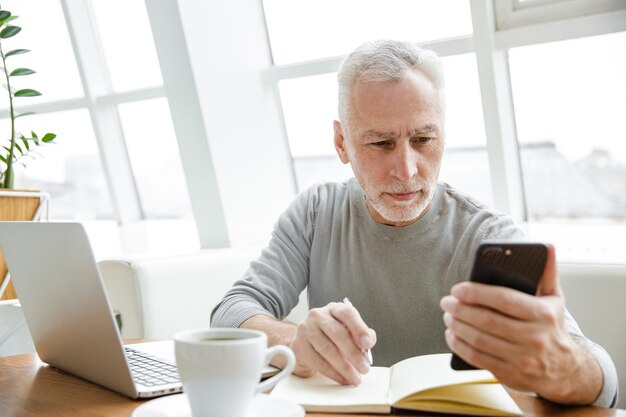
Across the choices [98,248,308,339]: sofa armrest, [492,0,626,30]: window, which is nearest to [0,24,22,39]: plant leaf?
[98,248,308,339]: sofa armrest

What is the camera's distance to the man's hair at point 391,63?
1582 millimetres

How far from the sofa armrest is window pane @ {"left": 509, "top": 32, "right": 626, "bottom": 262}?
3.42ft

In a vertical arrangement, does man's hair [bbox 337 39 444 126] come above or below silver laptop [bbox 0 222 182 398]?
above

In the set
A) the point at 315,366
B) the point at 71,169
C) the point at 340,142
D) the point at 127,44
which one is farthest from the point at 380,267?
the point at 71,169

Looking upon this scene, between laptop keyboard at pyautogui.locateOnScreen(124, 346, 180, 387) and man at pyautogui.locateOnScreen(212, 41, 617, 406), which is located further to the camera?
man at pyautogui.locateOnScreen(212, 41, 617, 406)

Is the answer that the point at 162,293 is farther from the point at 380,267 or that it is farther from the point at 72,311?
the point at 72,311

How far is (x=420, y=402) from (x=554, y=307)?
23 cm

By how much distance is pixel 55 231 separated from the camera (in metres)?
1.06

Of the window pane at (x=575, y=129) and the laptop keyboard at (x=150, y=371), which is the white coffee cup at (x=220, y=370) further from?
the window pane at (x=575, y=129)

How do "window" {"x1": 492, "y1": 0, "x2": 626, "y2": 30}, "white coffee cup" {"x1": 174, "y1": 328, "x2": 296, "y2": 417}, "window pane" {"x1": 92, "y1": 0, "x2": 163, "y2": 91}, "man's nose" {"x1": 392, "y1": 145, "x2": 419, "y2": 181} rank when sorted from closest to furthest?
1. "white coffee cup" {"x1": 174, "y1": 328, "x2": 296, "y2": 417}
2. "man's nose" {"x1": 392, "y1": 145, "x2": 419, "y2": 181}
3. "window" {"x1": 492, "y1": 0, "x2": 626, "y2": 30}
4. "window pane" {"x1": 92, "y1": 0, "x2": 163, "y2": 91}

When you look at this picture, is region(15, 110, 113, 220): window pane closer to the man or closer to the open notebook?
the man

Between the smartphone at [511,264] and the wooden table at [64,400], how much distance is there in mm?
203

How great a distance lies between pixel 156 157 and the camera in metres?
3.89

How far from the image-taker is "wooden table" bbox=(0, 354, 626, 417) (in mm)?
987
